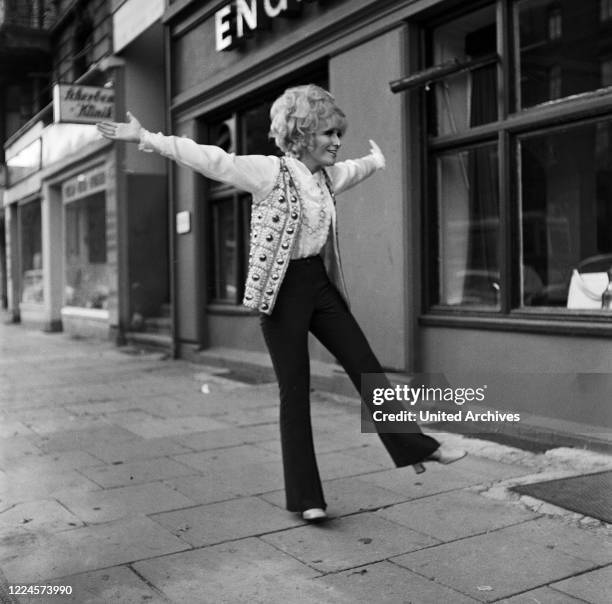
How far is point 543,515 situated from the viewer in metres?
3.84

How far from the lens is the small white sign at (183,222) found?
1077 centimetres

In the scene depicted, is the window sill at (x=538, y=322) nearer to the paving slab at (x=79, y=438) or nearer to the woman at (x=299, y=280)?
the woman at (x=299, y=280)

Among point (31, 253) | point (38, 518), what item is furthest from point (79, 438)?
point (31, 253)

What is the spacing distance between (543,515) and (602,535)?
35 centimetres

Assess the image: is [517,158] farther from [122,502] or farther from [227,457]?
[122,502]

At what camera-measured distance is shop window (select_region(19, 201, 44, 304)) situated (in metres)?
19.5

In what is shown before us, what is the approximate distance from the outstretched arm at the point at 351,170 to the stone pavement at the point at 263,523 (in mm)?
1661

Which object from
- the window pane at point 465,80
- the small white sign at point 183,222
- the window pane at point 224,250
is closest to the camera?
the window pane at point 465,80

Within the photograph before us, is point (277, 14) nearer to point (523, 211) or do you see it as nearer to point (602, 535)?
point (523, 211)

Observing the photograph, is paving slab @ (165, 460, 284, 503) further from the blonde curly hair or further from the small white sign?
the small white sign

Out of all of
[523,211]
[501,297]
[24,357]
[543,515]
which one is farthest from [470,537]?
[24,357]

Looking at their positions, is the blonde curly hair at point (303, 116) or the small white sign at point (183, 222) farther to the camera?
the small white sign at point (183, 222)

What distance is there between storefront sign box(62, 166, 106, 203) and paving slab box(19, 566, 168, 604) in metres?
12.1

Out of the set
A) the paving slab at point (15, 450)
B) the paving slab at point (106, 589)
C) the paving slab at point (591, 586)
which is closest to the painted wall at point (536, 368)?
the paving slab at point (591, 586)
